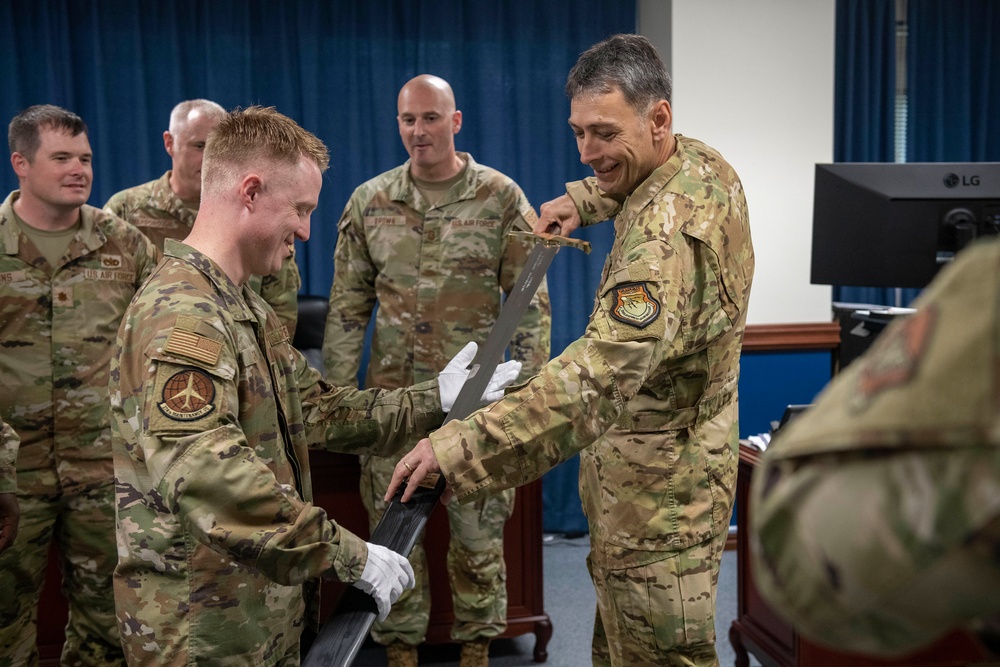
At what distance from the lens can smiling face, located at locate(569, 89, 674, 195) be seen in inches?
70.6

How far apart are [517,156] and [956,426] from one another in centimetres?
423

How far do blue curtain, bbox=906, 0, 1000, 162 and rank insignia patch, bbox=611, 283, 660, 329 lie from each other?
3.99 metres

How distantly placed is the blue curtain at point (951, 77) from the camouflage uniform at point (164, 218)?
3580 mm

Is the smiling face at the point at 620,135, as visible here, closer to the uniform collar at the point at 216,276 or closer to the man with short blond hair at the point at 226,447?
the man with short blond hair at the point at 226,447

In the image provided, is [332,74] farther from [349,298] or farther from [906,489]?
[906,489]

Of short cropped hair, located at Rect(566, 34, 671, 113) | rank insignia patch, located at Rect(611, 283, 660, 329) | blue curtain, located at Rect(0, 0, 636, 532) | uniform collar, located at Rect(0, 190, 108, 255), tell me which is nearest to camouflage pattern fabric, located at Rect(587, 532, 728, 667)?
rank insignia patch, located at Rect(611, 283, 660, 329)

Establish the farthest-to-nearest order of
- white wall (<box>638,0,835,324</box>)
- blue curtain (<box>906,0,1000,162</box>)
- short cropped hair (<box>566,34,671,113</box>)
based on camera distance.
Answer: blue curtain (<box>906,0,1000,162</box>)
white wall (<box>638,0,835,324</box>)
short cropped hair (<box>566,34,671,113</box>)

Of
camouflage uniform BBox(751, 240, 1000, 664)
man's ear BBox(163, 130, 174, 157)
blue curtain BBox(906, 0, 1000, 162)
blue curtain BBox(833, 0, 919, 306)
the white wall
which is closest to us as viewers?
camouflage uniform BBox(751, 240, 1000, 664)

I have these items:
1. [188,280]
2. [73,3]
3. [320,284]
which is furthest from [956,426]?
[73,3]

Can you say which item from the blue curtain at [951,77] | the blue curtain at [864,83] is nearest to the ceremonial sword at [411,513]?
the blue curtain at [864,83]

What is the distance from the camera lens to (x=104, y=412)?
8.99 feet

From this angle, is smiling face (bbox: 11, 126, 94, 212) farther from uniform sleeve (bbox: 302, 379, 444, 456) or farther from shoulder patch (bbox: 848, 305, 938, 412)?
shoulder patch (bbox: 848, 305, 938, 412)

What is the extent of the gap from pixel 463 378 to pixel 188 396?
2.29 ft

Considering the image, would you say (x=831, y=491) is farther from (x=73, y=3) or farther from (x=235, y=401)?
(x=73, y=3)
